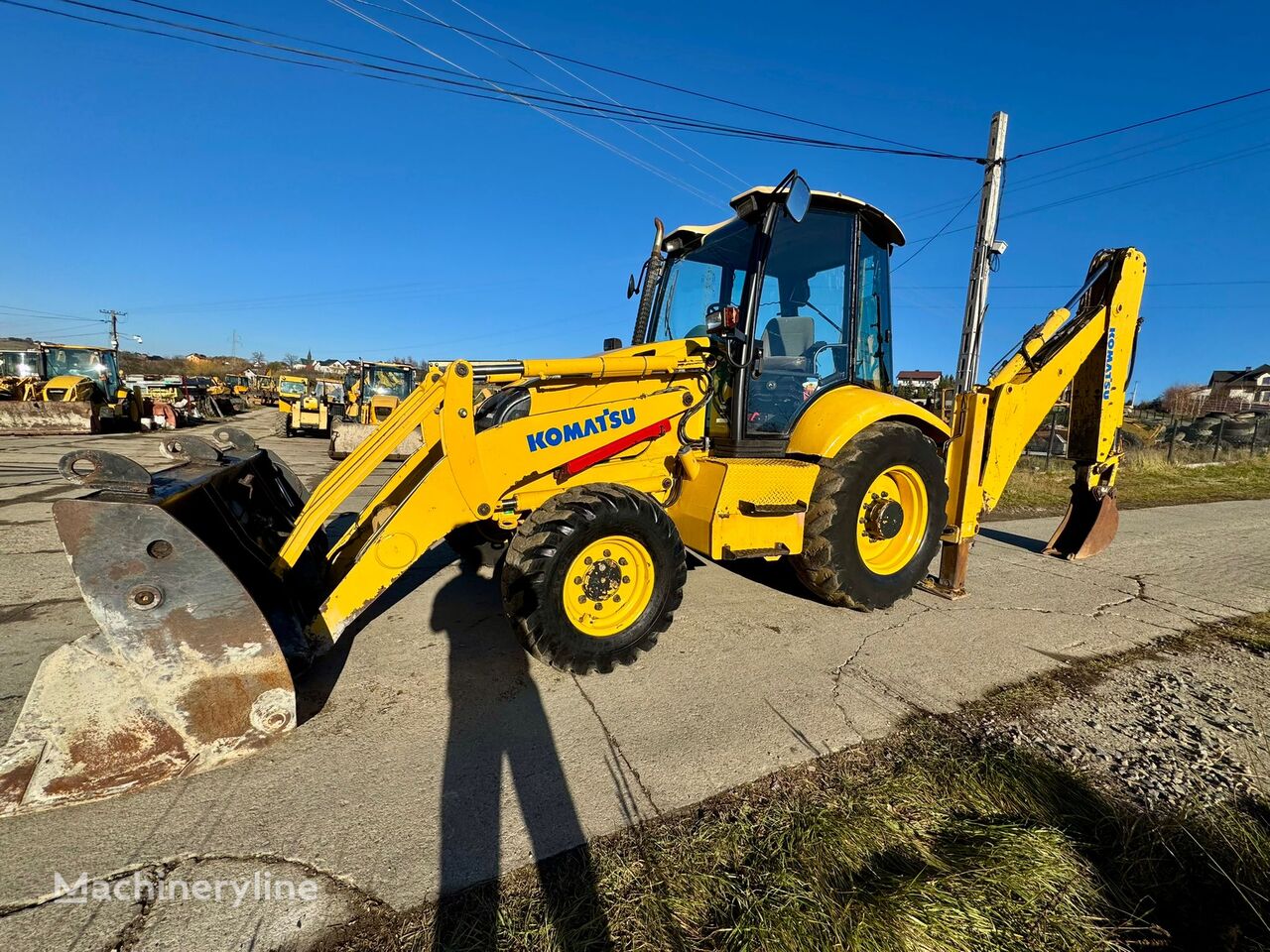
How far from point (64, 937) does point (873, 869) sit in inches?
92.1

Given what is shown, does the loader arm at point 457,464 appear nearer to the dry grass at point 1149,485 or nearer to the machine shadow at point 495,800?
the machine shadow at point 495,800

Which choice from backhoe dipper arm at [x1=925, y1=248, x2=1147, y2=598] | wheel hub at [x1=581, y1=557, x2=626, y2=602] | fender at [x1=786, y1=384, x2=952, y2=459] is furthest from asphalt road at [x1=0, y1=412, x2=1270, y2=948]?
fender at [x1=786, y1=384, x2=952, y2=459]

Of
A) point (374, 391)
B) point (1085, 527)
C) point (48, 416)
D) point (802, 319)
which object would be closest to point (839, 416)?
point (802, 319)

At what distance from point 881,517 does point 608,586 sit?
2.15 m

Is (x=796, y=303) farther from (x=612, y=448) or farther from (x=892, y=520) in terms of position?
(x=612, y=448)

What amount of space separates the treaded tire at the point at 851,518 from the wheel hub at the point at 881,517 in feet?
0.47

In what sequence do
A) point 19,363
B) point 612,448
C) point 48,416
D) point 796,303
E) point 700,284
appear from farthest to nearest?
1. point 19,363
2. point 48,416
3. point 700,284
4. point 796,303
5. point 612,448

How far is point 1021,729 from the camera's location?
2.78 meters

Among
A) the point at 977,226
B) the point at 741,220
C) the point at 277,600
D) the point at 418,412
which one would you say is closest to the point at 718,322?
the point at 741,220

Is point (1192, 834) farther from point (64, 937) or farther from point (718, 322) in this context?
point (64, 937)

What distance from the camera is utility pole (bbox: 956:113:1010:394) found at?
986 centimetres

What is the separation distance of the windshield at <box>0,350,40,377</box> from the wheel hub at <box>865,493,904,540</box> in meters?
27.3

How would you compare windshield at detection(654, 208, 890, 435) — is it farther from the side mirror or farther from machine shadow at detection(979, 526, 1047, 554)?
machine shadow at detection(979, 526, 1047, 554)

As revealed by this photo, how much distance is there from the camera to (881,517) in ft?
13.8
